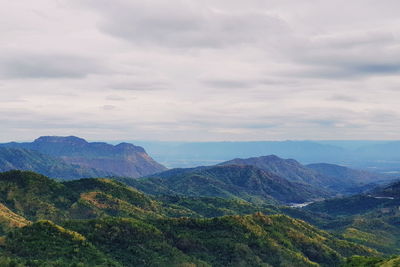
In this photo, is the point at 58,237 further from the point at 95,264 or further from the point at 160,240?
the point at 160,240

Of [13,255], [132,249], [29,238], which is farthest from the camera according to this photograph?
[132,249]

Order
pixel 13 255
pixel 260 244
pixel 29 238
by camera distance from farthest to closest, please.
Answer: pixel 260 244
pixel 29 238
pixel 13 255

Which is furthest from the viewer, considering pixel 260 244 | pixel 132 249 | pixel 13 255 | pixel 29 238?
pixel 260 244

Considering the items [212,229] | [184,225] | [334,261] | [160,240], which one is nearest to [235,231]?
[212,229]

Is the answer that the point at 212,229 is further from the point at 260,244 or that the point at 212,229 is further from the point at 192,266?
the point at 192,266

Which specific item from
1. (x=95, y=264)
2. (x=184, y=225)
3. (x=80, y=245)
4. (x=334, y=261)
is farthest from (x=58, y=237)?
(x=334, y=261)

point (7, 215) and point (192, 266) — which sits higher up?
point (7, 215)

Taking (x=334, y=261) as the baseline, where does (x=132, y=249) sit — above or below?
above

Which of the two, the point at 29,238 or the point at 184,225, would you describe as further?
the point at 184,225

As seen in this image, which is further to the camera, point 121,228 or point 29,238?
point 121,228
